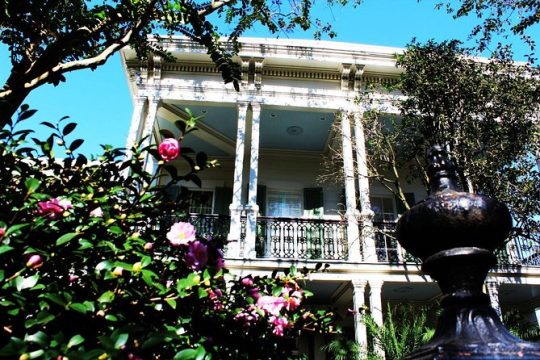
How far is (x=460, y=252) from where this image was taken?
1302 mm

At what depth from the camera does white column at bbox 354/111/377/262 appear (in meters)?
Answer: 9.17

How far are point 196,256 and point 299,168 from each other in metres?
11.3

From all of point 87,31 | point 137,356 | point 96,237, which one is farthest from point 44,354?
point 87,31

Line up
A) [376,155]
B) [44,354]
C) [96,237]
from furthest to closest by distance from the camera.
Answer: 1. [376,155]
2. [96,237]
3. [44,354]

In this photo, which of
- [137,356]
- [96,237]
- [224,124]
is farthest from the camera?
[224,124]

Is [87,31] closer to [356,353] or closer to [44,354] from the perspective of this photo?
[44,354]

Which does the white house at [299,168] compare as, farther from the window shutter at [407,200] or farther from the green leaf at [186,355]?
the green leaf at [186,355]

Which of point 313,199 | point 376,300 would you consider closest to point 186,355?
point 376,300

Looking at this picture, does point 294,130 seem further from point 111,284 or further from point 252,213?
point 111,284

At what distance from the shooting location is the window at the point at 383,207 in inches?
483

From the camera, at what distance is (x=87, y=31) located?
3471mm

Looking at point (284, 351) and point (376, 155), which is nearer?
point (284, 351)

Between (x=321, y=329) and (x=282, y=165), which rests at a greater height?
(x=282, y=165)

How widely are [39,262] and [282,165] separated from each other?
1161 cm
